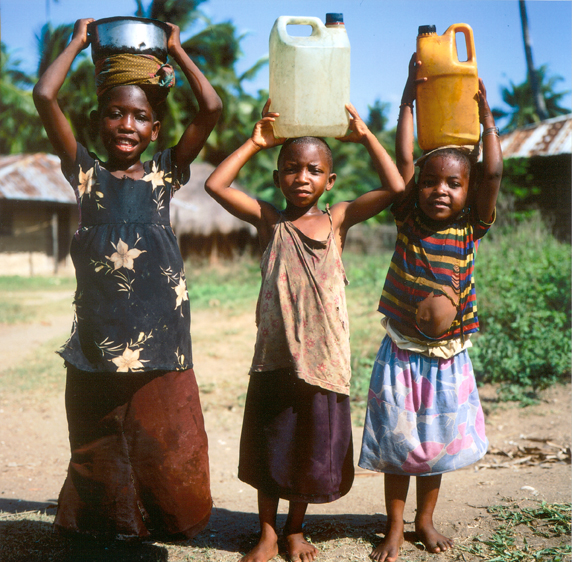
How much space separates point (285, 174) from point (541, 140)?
11840 millimetres

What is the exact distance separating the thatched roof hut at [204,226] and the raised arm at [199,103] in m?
13.4

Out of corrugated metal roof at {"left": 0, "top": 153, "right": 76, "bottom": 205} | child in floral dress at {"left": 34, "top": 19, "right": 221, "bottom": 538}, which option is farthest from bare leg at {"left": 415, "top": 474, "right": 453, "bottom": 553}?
corrugated metal roof at {"left": 0, "top": 153, "right": 76, "bottom": 205}

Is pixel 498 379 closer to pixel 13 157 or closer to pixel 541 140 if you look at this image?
pixel 541 140

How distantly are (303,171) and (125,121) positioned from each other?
68cm

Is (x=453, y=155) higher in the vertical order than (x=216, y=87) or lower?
lower

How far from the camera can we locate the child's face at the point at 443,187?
2.14 metres

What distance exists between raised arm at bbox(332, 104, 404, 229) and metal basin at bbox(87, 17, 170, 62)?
2.51 feet

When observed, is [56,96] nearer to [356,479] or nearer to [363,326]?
[356,479]

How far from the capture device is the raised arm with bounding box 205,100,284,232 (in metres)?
2.15

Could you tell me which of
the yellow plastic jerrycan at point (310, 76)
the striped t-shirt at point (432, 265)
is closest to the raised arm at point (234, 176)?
the yellow plastic jerrycan at point (310, 76)

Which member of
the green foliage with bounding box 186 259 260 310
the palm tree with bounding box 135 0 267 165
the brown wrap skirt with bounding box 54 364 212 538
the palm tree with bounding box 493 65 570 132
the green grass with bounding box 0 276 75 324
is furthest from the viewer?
the palm tree with bounding box 493 65 570 132

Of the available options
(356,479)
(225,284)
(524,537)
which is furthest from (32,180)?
(524,537)

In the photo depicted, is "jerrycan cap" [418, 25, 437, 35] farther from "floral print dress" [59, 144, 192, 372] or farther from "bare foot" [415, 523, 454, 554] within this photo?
A: "bare foot" [415, 523, 454, 554]

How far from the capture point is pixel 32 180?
16.2 meters
